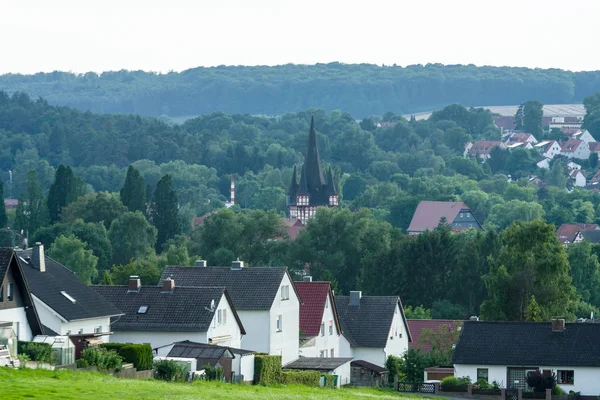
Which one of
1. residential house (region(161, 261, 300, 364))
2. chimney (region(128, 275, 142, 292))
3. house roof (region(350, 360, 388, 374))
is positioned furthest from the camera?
house roof (region(350, 360, 388, 374))

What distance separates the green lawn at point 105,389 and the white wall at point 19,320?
5816mm

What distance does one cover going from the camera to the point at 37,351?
134ft

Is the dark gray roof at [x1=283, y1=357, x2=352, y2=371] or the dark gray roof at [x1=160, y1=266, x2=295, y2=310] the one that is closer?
the dark gray roof at [x1=283, y1=357, x2=352, y2=371]

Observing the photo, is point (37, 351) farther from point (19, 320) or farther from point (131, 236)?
point (131, 236)

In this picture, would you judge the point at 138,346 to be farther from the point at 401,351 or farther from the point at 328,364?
the point at 401,351

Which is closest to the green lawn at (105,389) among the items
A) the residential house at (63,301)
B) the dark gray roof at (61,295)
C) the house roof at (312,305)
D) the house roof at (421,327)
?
the residential house at (63,301)

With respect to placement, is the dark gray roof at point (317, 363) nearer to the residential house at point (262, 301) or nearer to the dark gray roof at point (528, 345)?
the residential house at point (262, 301)

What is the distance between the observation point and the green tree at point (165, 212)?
140 m

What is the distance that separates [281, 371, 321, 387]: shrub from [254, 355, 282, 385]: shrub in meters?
0.20

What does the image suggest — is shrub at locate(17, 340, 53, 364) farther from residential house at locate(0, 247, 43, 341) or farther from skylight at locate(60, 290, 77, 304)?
skylight at locate(60, 290, 77, 304)

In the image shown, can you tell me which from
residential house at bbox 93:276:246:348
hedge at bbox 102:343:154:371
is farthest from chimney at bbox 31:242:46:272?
hedge at bbox 102:343:154:371

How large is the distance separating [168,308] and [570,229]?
13468 cm

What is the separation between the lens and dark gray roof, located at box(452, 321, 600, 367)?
5803 centimetres

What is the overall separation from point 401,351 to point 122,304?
16827 mm
